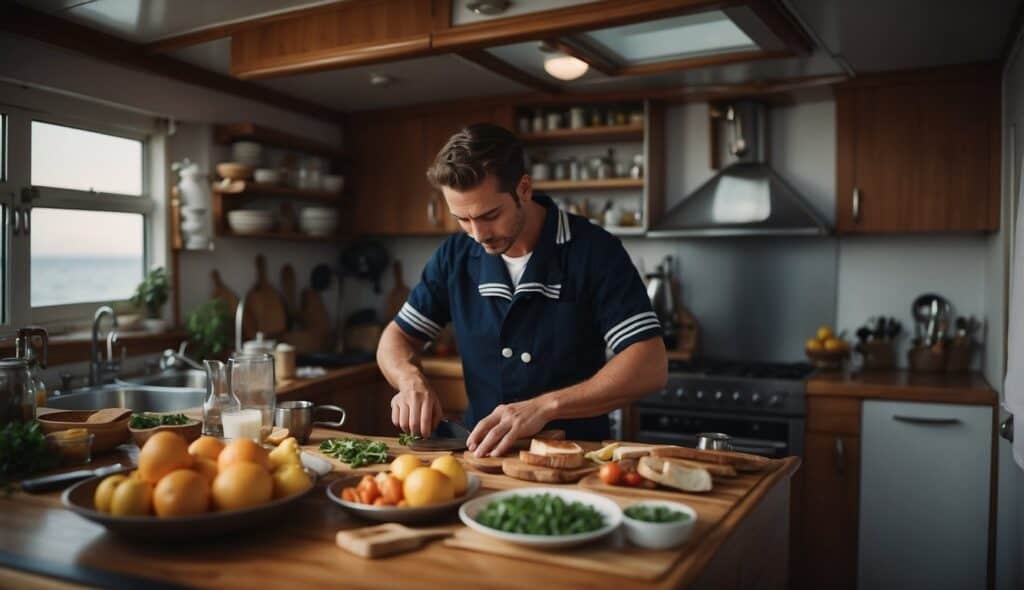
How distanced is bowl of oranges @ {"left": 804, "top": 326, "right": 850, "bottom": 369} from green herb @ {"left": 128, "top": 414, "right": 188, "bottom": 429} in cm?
281

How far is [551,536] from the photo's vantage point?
122 cm

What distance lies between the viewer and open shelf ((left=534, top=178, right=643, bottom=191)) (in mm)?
4152

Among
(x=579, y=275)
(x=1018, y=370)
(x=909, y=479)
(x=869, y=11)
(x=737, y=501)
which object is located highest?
(x=869, y=11)

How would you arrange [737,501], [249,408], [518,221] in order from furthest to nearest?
[518,221], [249,408], [737,501]

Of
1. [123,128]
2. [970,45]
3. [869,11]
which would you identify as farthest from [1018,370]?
[123,128]

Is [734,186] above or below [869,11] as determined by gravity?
below

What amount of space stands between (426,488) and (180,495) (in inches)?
15.1

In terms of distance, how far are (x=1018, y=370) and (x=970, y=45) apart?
167 cm

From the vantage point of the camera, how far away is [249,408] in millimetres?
1886

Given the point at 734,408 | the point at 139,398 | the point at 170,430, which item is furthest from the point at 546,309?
the point at 139,398

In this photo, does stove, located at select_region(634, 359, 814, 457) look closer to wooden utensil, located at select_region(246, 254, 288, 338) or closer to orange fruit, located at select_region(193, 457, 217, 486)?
wooden utensil, located at select_region(246, 254, 288, 338)

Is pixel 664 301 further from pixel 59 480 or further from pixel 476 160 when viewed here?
pixel 59 480

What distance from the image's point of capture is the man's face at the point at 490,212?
2.01 m

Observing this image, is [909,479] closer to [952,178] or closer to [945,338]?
[945,338]
